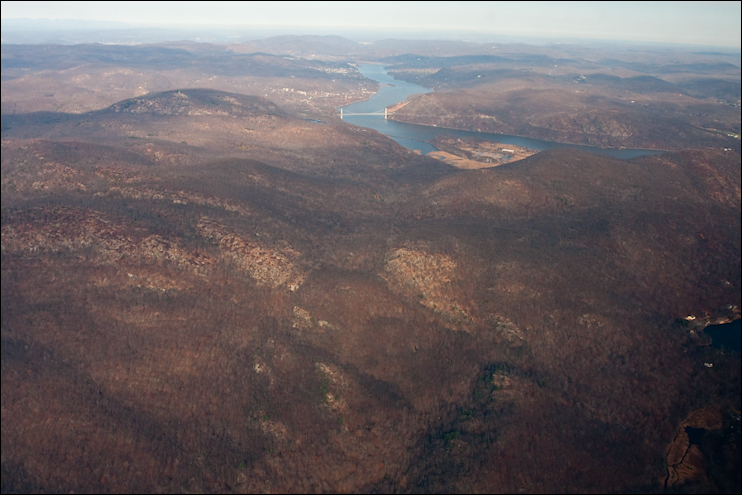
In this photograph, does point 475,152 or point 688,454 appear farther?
point 475,152

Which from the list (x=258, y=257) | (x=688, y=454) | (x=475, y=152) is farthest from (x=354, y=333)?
(x=475, y=152)

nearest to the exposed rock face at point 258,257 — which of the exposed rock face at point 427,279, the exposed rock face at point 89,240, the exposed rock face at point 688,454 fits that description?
the exposed rock face at point 89,240

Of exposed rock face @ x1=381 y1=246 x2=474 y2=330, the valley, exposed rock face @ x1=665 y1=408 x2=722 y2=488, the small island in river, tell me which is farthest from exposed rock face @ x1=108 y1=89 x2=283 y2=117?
exposed rock face @ x1=665 y1=408 x2=722 y2=488

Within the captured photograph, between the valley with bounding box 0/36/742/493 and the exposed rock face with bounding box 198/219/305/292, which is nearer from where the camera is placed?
the valley with bounding box 0/36/742/493

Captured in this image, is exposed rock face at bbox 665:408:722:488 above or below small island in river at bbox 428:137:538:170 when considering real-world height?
below

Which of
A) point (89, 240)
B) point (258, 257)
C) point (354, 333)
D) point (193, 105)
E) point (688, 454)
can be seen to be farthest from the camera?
point (193, 105)

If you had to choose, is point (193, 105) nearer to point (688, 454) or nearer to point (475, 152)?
point (475, 152)

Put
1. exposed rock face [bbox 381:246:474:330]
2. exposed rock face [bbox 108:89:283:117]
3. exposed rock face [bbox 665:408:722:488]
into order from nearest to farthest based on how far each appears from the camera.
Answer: exposed rock face [bbox 665:408:722:488], exposed rock face [bbox 381:246:474:330], exposed rock face [bbox 108:89:283:117]

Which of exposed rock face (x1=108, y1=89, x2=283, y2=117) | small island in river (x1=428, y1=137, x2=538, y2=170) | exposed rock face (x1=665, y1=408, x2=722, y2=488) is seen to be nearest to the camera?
exposed rock face (x1=665, y1=408, x2=722, y2=488)

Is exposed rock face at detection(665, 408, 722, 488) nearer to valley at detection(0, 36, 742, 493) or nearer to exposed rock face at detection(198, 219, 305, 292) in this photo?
valley at detection(0, 36, 742, 493)

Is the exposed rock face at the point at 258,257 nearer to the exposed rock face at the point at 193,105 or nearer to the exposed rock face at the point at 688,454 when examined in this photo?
the exposed rock face at the point at 688,454

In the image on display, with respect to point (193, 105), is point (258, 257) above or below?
below

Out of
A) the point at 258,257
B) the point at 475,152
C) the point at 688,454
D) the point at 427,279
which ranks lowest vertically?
the point at 688,454

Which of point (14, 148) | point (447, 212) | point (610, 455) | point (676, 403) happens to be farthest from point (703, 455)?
point (14, 148)
